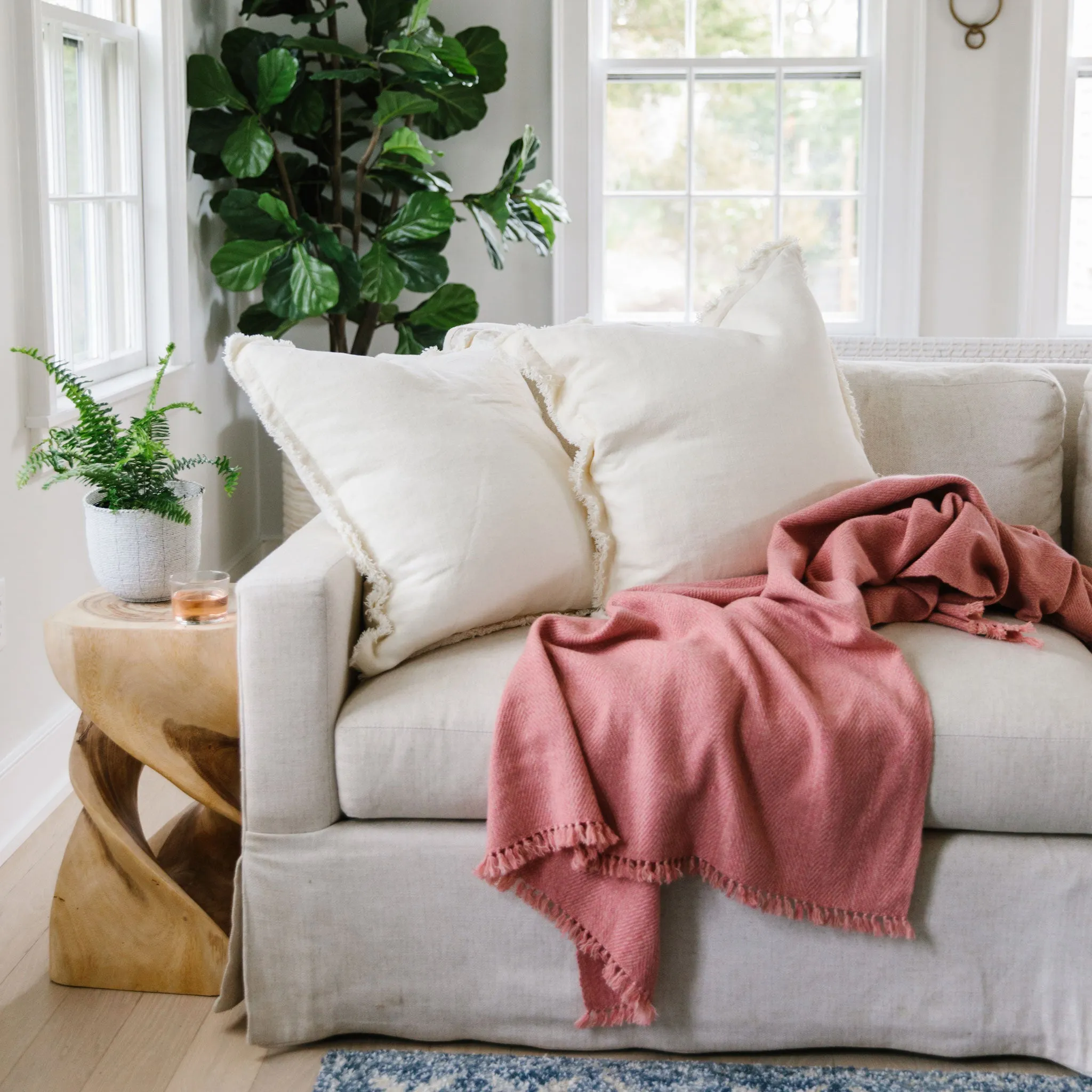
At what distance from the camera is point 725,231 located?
14.0 ft

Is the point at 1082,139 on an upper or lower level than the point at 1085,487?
upper

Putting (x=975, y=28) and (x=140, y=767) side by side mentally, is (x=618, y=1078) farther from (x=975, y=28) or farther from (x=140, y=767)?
(x=975, y=28)

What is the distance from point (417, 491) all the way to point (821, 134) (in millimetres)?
2885

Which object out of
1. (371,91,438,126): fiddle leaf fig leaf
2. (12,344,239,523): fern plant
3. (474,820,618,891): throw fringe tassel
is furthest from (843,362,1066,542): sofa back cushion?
(371,91,438,126): fiddle leaf fig leaf

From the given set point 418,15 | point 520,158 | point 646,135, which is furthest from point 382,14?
point 646,135

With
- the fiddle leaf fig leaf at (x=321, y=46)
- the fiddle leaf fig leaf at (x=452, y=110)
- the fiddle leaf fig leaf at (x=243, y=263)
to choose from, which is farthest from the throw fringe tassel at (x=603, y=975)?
the fiddle leaf fig leaf at (x=452, y=110)

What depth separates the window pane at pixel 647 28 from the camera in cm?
408

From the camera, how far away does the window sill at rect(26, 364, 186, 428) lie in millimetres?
2445

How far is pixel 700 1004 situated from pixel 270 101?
2.73 metres

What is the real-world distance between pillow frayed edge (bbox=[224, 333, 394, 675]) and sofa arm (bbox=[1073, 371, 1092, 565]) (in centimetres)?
130

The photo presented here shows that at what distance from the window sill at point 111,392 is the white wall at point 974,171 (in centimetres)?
247

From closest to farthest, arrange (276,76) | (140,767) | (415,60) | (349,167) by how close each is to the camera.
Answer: (140,767)
(276,76)
(415,60)
(349,167)

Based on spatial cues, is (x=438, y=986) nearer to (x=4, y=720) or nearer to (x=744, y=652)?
(x=744, y=652)

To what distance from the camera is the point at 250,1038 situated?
171cm
